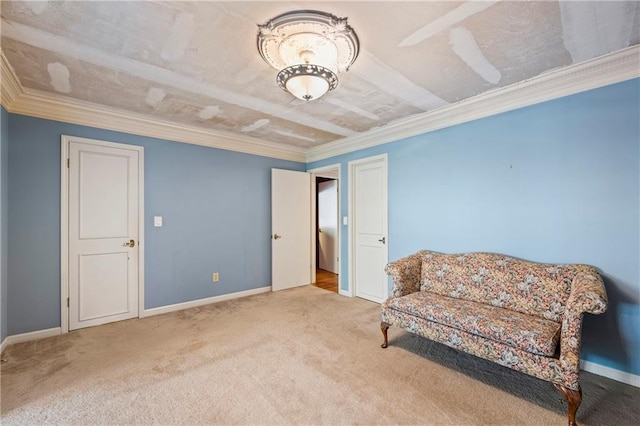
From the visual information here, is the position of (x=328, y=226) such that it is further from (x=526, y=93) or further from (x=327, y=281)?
(x=526, y=93)

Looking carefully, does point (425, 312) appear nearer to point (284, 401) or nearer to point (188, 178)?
point (284, 401)

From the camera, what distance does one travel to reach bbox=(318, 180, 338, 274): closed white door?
589 cm

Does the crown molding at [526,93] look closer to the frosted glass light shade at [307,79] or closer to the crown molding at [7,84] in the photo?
the frosted glass light shade at [307,79]

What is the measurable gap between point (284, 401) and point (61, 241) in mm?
2788

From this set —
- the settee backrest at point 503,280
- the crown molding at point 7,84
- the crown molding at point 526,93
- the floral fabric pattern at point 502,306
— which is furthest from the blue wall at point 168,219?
the settee backrest at point 503,280

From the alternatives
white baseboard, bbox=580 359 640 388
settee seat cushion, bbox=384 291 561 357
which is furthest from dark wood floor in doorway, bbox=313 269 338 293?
white baseboard, bbox=580 359 640 388

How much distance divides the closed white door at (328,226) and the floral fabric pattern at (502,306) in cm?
301

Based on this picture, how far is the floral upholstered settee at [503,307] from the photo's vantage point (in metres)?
1.67

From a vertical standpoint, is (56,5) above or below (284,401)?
above

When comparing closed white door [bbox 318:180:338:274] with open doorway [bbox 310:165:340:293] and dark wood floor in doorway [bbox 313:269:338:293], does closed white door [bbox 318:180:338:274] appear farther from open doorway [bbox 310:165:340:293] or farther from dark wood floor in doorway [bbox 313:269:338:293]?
dark wood floor in doorway [bbox 313:269:338:293]

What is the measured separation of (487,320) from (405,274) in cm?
87

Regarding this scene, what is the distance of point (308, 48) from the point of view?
1823 millimetres

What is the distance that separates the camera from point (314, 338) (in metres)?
2.72

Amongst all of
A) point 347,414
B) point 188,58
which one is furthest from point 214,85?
point 347,414
